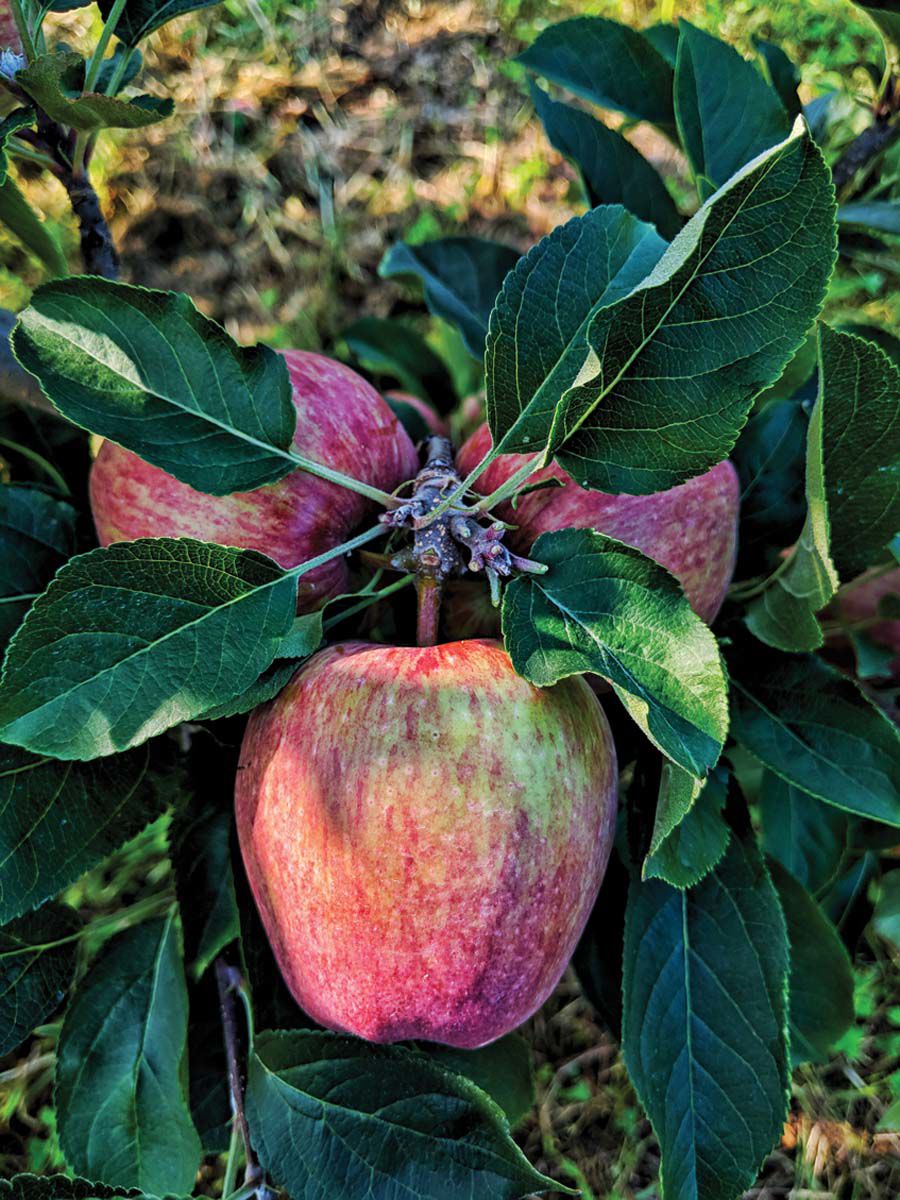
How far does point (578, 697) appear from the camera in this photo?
668mm

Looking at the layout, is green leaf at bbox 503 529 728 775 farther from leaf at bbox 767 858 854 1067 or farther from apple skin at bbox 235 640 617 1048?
leaf at bbox 767 858 854 1067

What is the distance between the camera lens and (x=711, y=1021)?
77 cm

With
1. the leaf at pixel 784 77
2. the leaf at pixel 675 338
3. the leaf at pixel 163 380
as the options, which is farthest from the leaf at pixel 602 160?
the leaf at pixel 163 380

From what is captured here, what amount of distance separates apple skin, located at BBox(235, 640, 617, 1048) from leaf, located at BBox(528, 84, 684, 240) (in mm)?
454

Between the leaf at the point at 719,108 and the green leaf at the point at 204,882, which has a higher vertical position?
the leaf at the point at 719,108

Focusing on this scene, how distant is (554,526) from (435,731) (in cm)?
18

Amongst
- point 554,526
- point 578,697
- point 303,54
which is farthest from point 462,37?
point 578,697

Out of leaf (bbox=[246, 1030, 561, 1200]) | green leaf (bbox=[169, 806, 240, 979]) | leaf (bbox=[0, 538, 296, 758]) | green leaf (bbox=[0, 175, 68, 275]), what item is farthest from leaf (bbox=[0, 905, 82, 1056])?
green leaf (bbox=[0, 175, 68, 275])

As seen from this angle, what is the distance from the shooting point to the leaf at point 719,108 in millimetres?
802

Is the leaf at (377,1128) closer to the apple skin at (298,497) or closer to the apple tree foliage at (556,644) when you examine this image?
the apple tree foliage at (556,644)

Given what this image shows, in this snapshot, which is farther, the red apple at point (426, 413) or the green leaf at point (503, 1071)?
the red apple at point (426, 413)

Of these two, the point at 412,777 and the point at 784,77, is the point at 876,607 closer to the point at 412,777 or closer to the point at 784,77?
the point at 784,77

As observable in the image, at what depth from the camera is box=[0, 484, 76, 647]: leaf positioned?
0.72m

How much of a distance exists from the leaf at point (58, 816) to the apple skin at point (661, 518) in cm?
34
